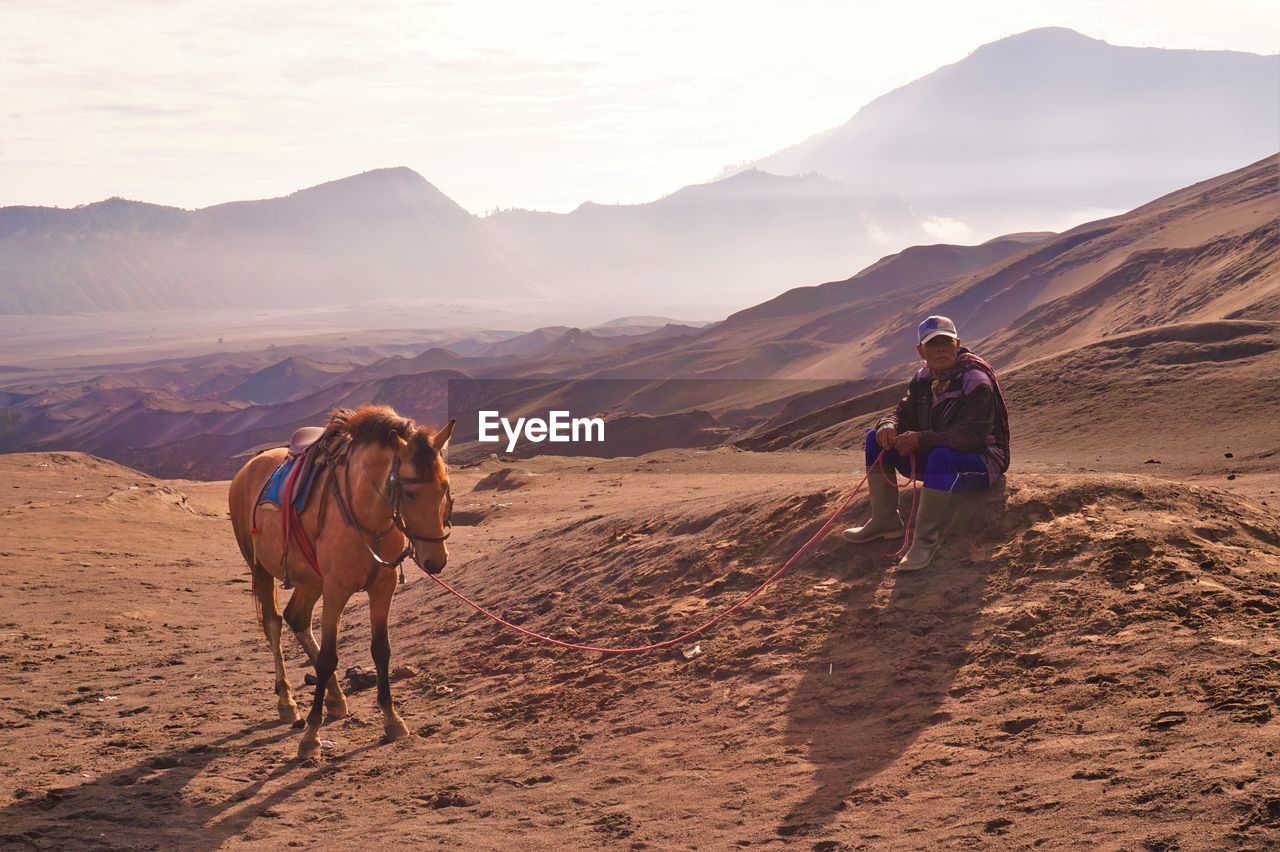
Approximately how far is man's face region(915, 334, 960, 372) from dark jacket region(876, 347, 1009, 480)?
89 millimetres

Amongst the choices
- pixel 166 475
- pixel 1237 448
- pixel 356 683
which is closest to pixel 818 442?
pixel 1237 448

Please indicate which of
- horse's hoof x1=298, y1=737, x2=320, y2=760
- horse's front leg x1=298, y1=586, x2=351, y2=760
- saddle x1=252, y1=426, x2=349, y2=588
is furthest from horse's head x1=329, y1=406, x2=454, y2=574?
horse's hoof x1=298, y1=737, x2=320, y2=760

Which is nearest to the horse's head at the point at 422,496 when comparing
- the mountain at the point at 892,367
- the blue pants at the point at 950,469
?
the blue pants at the point at 950,469

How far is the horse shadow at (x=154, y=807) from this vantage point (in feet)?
18.5

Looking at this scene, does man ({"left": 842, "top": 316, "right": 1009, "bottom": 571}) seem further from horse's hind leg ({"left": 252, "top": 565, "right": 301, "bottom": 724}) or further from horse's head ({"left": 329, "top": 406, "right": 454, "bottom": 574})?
horse's hind leg ({"left": 252, "top": 565, "right": 301, "bottom": 724})

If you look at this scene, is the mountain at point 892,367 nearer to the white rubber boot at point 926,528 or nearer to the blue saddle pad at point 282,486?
the white rubber boot at point 926,528

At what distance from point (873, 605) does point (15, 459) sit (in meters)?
31.8

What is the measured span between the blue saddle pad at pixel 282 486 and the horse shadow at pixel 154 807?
176 centimetres

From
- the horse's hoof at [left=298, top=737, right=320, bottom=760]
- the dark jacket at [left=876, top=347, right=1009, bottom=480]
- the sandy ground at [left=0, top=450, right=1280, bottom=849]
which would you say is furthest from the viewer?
the dark jacket at [left=876, top=347, right=1009, bottom=480]

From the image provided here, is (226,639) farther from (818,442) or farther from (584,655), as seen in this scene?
(818,442)

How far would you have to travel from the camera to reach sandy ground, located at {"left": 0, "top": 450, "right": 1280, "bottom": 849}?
4.84 metres

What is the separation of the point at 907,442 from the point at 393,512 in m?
3.45

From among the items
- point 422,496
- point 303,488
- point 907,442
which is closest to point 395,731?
point 422,496

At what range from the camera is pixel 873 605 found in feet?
23.6
